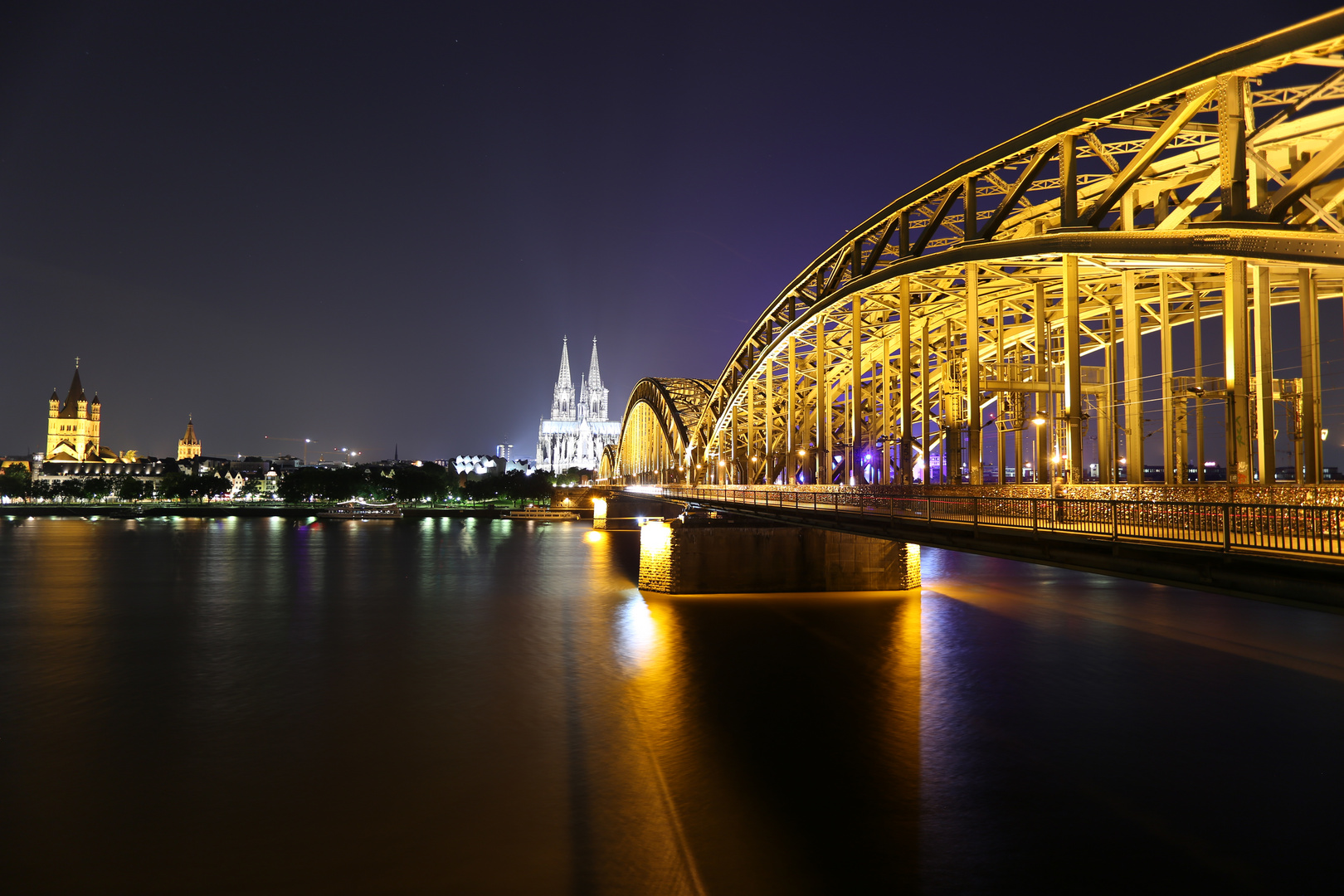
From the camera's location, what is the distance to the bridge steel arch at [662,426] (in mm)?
82562

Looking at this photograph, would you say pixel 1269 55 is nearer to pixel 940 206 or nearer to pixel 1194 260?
pixel 1194 260

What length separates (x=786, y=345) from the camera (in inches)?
1708

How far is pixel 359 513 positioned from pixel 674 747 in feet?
370

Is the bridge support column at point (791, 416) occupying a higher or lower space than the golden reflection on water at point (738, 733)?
higher

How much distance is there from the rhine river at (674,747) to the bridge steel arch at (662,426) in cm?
4058

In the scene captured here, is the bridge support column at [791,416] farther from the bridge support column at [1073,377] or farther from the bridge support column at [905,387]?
the bridge support column at [1073,377]

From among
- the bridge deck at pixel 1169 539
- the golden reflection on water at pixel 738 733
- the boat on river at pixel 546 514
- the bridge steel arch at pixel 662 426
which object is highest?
the bridge steel arch at pixel 662 426

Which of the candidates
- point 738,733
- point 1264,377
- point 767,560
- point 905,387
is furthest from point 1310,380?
point 767,560

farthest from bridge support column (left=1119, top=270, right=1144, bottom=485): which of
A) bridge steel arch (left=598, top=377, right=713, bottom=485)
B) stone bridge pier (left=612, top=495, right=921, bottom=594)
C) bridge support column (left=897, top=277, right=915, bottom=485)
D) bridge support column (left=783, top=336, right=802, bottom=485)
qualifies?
bridge steel arch (left=598, top=377, right=713, bottom=485)

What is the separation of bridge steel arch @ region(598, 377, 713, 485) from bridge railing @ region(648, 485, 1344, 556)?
52.3 metres

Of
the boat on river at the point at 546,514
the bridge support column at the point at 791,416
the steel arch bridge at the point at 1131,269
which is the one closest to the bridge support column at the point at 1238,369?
the steel arch bridge at the point at 1131,269

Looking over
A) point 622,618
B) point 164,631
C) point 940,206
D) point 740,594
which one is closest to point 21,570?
point 164,631

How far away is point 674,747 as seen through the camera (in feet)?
64.4

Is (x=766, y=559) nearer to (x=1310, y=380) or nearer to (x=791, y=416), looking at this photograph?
(x=791, y=416)
